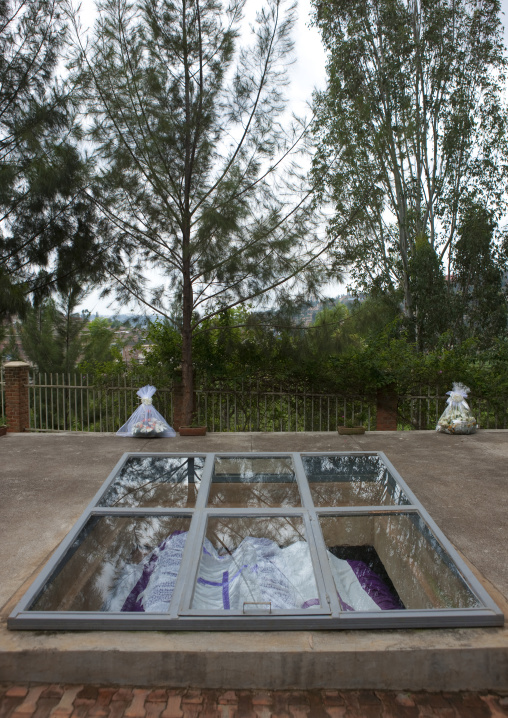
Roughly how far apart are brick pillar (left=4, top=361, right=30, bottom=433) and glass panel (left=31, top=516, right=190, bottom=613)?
5757 millimetres

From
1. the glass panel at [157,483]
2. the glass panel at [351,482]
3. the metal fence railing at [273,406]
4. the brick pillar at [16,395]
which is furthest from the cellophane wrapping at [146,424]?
the glass panel at [351,482]

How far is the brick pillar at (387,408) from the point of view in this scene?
340 inches

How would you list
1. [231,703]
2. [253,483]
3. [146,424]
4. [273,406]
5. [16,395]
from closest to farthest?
[231,703]
[253,483]
[146,424]
[16,395]
[273,406]

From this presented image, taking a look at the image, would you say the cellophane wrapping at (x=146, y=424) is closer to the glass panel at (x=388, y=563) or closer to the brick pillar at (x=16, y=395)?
the brick pillar at (x=16, y=395)

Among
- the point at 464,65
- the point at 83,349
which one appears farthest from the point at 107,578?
the point at 464,65

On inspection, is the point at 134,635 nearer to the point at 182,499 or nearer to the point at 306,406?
the point at 182,499

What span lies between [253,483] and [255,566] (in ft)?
3.38

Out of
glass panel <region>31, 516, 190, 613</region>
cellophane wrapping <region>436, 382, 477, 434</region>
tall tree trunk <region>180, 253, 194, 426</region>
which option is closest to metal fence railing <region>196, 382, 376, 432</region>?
tall tree trunk <region>180, 253, 194, 426</region>

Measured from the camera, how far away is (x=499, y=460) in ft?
19.3

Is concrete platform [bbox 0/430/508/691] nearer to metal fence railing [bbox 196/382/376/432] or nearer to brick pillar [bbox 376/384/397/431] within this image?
brick pillar [bbox 376/384/397/431]

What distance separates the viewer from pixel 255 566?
3111mm

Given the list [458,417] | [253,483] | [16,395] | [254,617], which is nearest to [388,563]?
[253,483]

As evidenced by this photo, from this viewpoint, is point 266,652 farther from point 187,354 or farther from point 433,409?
point 433,409

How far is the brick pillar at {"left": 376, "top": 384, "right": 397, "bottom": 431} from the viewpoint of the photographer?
8.63 metres
